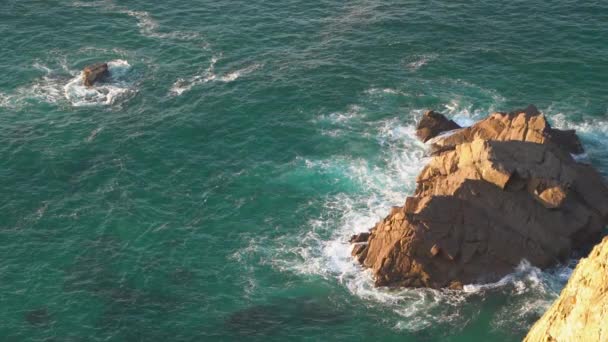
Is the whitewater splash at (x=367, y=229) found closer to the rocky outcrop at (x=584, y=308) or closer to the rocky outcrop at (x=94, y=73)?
the rocky outcrop at (x=94, y=73)

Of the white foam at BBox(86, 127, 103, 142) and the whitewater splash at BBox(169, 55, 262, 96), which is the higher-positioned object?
the whitewater splash at BBox(169, 55, 262, 96)

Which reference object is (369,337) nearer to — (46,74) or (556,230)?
(556,230)

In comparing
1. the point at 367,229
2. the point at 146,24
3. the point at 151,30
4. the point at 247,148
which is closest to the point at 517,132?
the point at 367,229

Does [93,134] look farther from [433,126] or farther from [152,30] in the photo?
[433,126]

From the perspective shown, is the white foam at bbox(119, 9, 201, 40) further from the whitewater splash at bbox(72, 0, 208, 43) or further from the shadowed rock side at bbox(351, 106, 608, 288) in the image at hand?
the shadowed rock side at bbox(351, 106, 608, 288)

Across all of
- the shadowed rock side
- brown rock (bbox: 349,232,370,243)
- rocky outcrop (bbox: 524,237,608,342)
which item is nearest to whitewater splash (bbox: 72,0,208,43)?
brown rock (bbox: 349,232,370,243)

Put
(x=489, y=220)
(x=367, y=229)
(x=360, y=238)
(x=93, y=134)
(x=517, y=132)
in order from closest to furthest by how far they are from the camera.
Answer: (x=489, y=220) → (x=360, y=238) → (x=367, y=229) → (x=517, y=132) → (x=93, y=134)

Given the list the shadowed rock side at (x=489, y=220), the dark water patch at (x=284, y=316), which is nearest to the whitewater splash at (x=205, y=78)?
the shadowed rock side at (x=489, y=220)

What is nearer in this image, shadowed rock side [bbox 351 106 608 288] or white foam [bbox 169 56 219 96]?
shadowed rock side [bbox 351 106 608 288]
